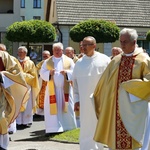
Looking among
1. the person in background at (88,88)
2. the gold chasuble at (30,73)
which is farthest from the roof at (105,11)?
the person in background at (88,88)

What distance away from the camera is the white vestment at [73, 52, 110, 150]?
788 centimetres

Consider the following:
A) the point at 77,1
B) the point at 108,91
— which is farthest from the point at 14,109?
the point at 77,1

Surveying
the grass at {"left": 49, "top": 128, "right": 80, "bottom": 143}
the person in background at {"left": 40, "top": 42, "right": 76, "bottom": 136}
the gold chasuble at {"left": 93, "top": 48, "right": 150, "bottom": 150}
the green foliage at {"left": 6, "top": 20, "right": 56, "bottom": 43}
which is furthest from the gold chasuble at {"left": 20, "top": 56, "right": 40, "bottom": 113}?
the green foliage at {"left": 6, "top": 20, "right": 56, "bottom": 43}

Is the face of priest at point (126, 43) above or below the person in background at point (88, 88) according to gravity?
above

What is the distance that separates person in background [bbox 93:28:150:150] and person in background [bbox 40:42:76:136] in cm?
343

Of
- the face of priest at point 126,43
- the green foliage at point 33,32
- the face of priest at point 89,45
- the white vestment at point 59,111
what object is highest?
the face of priest at point 126,43

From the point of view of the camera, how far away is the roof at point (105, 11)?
117ft

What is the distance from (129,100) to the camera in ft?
21.1

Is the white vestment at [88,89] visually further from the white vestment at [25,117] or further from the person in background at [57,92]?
the white vestment at [25,117]

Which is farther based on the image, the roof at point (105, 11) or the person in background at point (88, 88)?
the roof at point (105, 11)

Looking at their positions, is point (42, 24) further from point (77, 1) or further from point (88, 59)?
point (88, 59)

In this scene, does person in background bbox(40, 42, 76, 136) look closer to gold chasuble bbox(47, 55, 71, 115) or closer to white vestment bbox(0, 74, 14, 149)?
gold chasuble bbox(47, 55, 71, 115)

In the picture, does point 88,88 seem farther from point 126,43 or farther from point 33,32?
point 33,32

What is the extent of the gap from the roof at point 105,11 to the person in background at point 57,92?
2472cm
